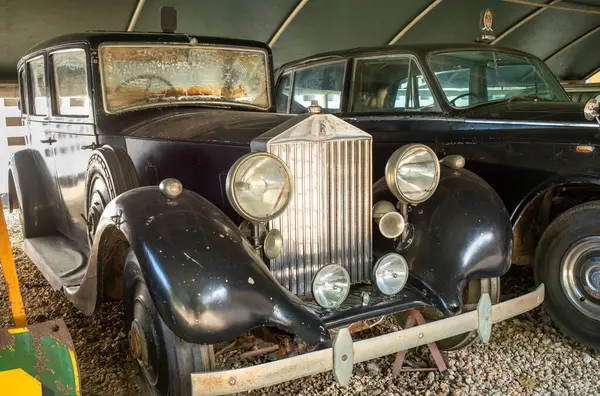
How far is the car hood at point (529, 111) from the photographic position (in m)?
3.46

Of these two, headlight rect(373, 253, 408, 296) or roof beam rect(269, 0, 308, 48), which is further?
roof beam rect(269, 0, 308, 48)

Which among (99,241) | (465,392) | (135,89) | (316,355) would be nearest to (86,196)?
(135,89)

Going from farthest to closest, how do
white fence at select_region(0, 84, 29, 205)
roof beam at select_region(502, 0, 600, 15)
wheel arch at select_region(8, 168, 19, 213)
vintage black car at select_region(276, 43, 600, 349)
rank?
roof beam at select_region(502, 0, 600, 15), white fence at select_region(0, 84, 29, 205), wheel arch at select_region(8, 168, 19, 213), vintage black car at select_region(276, 43, 600, 349)

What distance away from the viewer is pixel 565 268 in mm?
3350

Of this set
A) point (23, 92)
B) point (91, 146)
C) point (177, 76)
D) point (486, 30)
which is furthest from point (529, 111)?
point (23, 92)

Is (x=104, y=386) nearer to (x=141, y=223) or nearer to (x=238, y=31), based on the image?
(x=141, y=223)

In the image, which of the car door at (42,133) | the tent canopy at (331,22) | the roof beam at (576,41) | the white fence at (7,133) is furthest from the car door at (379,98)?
the roof beam at (576,41)

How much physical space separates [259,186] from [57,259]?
2199 mm

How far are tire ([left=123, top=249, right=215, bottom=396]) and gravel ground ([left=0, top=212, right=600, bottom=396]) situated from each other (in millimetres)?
495

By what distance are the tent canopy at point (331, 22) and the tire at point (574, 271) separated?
4967 millimetres

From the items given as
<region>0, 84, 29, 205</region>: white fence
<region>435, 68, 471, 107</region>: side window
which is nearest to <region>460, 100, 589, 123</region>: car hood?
<region>435, 68, 471, 107</region>: side window

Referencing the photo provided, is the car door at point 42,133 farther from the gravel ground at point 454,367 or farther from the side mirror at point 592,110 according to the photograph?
the side mirror at point 592,110

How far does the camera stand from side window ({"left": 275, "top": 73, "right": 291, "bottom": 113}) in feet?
17.9

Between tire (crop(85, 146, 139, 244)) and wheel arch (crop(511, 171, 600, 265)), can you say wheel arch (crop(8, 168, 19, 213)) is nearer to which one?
tire (crop(85, 146, 139, 244))
